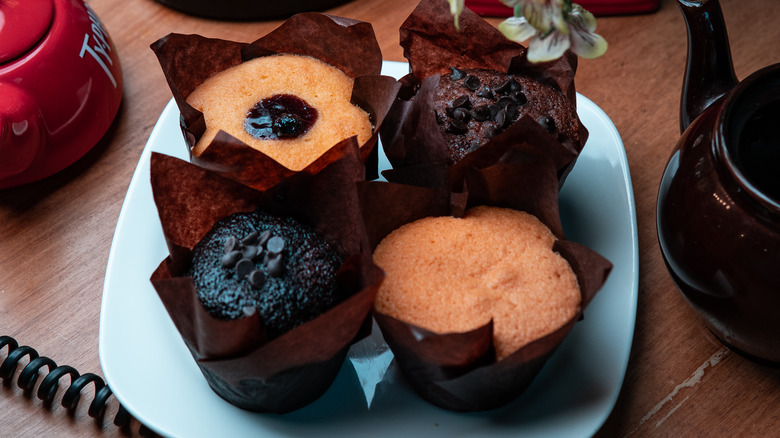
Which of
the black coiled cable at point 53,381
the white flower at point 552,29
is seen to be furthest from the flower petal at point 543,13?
the black coiled cable at point 53,381

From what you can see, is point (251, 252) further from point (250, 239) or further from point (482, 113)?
point (482, 113)

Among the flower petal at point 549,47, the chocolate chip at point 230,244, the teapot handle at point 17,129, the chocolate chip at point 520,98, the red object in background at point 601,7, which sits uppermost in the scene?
the flower petal at point 549,47

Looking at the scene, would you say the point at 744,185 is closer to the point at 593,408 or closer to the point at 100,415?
the point at 593,408

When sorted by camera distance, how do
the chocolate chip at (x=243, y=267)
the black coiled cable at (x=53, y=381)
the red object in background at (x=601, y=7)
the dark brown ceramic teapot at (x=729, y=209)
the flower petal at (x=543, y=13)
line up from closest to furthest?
the flower petal at (x=543, y=13)
the dark brown ceramic teapot at (x=729, y=209)
the chocolate chip at (x=243, y=267)
the black coiled cable at (x=53, y=381)
the red object in background at (x=601, y=7)

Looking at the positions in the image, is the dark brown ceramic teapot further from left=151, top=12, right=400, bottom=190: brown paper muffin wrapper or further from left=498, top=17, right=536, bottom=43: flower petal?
left=151, top=12, right=400, bottom=190: brown paper muffin wrapper

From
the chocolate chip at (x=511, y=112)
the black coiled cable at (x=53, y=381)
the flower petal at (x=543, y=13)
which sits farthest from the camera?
the chocolate chip at (x=511, y=112)

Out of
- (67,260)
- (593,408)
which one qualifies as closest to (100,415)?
(67,260)

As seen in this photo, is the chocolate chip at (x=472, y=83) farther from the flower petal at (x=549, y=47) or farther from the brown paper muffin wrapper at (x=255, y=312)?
the flower petal at (x=549, y=47)

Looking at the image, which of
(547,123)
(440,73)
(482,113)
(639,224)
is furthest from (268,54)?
(639,224)
